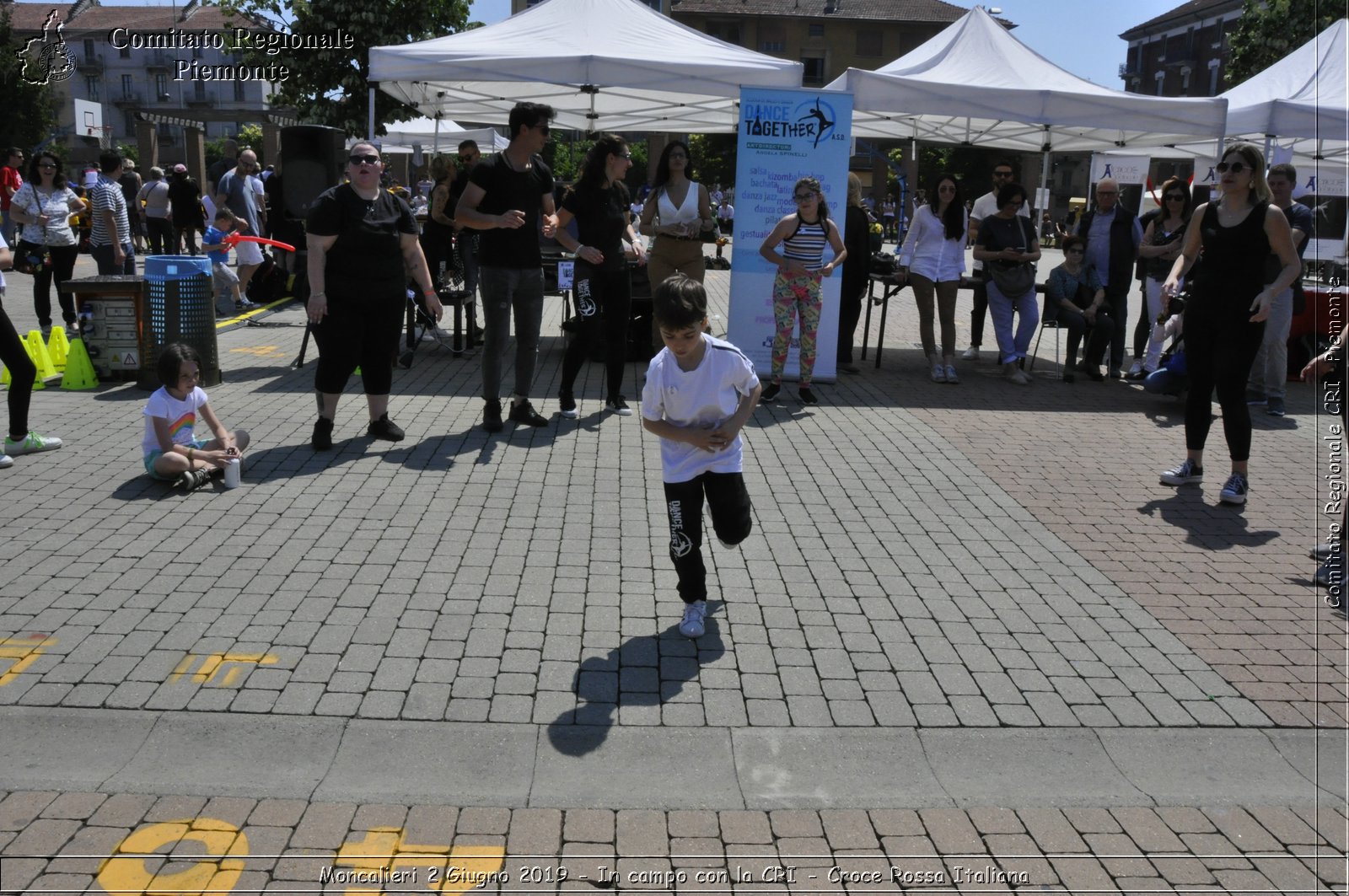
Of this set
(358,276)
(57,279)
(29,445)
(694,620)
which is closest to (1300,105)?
(358,276)

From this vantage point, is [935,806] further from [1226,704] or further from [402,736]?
[402,736]

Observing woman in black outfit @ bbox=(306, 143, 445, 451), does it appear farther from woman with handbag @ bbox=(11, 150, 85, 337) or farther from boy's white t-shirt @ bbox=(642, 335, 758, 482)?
woman with handbag @ bbox=(11, 150, 85, 337)

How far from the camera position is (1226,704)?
4.14m

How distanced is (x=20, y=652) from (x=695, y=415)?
9.13 feet

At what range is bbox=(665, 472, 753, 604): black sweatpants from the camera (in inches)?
172

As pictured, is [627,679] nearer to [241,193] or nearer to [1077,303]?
[1077,303]

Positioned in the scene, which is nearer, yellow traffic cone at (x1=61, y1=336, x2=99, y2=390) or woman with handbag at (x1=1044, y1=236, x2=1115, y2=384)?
yellow traffic cone at (x1=61, y1=336, x2=99, y2=390)

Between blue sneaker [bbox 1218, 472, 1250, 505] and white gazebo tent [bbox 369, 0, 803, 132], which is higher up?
white gazebo tent [bbox 369, 0, 803, 132]

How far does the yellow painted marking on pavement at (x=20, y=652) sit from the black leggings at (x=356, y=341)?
2912 mm

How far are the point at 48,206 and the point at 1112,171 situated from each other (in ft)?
60.7

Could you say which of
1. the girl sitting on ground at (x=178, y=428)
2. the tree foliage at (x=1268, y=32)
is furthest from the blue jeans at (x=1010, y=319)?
the tree foliage at (x=1268, y=32)

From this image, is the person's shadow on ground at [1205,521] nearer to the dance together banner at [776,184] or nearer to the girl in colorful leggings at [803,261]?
the girl in colorful leggings at [803,261]

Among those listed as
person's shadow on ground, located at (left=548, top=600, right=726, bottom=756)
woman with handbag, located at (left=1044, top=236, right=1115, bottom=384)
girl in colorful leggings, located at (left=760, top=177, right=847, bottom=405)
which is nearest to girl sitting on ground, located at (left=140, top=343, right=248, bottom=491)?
person's shadow on ground, located at (left=548, top=600, right=726, bottom=756)

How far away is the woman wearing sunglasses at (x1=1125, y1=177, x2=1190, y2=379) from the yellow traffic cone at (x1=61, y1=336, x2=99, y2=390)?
972 centimetres
